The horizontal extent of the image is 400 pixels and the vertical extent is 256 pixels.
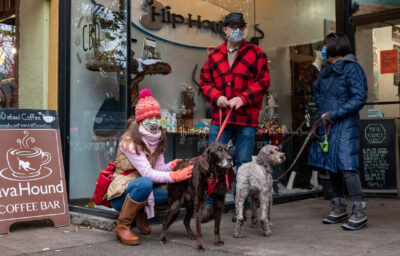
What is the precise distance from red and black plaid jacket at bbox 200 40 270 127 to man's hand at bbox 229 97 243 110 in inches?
5.2

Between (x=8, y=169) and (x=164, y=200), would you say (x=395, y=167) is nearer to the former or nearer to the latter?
(x=164, y=200)

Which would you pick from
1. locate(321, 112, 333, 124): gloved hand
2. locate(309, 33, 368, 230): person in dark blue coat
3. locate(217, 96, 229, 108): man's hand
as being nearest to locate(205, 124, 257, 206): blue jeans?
locate(217, 96, 229, 108): man's hand

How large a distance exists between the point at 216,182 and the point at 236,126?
128cm

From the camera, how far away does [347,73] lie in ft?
16.2

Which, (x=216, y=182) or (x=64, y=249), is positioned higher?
(x=216, y=182)

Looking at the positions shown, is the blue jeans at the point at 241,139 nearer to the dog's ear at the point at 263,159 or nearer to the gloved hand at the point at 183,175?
the dog's ear at the point at 263,159

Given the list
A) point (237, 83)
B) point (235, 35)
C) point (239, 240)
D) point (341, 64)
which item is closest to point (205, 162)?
point (239, 240)

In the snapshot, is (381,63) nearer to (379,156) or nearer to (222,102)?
(379,156)

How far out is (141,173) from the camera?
437 cm

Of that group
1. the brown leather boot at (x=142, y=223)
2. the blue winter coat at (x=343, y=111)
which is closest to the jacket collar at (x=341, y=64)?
the blue winter coat at (x=343, y=111)

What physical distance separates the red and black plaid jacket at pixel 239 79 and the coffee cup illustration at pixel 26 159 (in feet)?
6.48

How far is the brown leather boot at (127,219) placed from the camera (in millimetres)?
4336

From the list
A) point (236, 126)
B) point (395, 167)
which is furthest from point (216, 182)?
point (395, 167)

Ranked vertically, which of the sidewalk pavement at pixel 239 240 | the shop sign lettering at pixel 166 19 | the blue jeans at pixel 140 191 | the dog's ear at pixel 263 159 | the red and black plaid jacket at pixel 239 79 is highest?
the shop sign lettering at pixel 166 19
